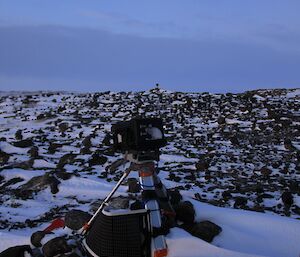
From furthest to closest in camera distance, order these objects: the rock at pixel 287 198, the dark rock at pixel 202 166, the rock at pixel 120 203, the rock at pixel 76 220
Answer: the dark rock at pixel 202 166
the rock at pixel 287 198
the rock at pixel 120 203
the rock at pixel 76 220

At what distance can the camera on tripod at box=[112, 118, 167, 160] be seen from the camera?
3785mm

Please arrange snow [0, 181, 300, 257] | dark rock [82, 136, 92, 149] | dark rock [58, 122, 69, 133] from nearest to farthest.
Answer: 1. snow [0, 181, 300, 257]
2. dark rock [82, 136, 92, 149]
3. dark rock [58, 122, 69, 133]

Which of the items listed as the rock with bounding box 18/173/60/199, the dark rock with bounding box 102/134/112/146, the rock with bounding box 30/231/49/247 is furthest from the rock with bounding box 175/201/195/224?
the dark rock with bounding box 102/134/112/146

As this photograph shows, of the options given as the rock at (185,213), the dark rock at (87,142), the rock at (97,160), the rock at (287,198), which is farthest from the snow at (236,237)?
the dark rock at (87,142)

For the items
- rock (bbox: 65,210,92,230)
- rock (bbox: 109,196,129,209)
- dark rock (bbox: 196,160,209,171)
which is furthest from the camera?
dark rock (bbox: 196,160,209,171)

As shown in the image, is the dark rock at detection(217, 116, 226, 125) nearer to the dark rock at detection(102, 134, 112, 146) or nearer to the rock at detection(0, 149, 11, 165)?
the dark rock at detection(102, 134, 112, 146)

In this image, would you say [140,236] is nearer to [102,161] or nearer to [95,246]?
[95,246]

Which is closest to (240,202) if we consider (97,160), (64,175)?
(64,175)

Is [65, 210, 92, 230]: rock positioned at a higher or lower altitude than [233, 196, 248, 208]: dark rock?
higher

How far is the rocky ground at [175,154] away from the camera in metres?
7.70

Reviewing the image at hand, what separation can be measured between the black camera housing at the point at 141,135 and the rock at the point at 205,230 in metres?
1.86

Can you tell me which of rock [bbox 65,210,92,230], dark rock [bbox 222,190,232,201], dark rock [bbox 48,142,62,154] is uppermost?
rock [bbox 65,210,92,230]

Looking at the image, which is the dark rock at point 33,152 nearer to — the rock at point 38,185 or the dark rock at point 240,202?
the rock at point 38,185

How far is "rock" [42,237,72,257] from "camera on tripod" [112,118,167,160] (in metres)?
1.50
